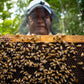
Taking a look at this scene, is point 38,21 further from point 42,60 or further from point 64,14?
point 64,14

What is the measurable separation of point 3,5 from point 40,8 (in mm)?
7033

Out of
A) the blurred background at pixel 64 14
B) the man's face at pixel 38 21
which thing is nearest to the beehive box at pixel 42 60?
the man's face at pixel 38 21

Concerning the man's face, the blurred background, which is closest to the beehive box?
the man's face

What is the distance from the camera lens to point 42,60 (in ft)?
8.13

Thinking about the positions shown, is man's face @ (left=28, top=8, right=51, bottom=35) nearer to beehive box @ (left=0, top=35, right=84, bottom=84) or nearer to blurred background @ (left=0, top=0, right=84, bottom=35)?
beehive box @ (left=0, top=35, right=84, bottom=84)

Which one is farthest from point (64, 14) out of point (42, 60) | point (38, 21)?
point (42, 60)

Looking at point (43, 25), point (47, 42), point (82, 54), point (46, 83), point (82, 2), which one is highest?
point (82, 2)

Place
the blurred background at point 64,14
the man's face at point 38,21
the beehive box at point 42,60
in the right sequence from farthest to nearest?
the blurred background at point 64,14, the man's face at point 38,21, the beehive box at point 42,60

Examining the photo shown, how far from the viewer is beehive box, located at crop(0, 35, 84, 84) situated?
2.40 meters

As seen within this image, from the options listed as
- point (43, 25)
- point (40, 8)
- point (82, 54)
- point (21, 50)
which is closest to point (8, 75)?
point (21, 50)

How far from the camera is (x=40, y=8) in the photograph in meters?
4.45

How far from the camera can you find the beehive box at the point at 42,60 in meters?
2.40

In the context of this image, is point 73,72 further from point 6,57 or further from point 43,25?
point 43,25

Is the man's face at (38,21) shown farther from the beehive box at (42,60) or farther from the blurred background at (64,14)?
the blurred background at (64,14)
